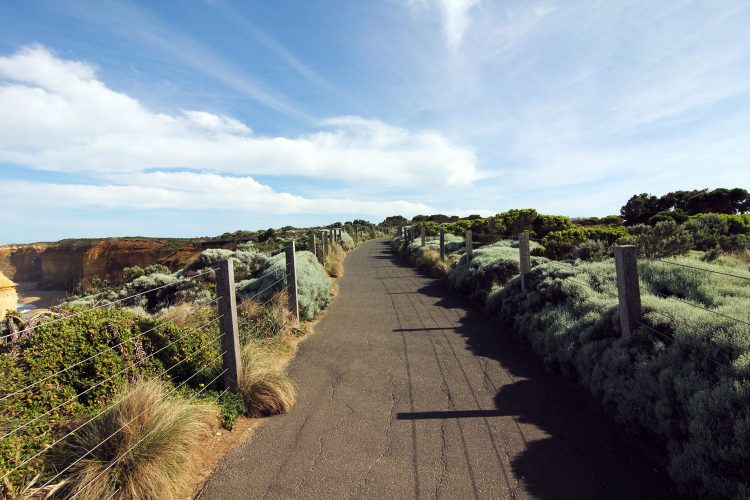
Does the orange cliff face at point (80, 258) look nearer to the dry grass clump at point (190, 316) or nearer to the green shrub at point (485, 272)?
the green shrub at point (485, 272)

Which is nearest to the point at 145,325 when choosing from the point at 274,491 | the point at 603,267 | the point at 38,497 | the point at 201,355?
the point at 201,355

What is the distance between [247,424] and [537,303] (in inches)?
226

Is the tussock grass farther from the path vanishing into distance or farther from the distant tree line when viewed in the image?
the distant tree line

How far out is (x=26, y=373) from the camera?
372 centimetres

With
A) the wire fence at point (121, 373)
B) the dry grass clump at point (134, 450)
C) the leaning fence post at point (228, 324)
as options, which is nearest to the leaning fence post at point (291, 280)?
the wire fence at point (121, 373)

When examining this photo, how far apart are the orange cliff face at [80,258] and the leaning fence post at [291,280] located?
1958 centimetres

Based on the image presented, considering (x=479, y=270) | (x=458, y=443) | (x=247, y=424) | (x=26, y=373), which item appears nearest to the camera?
(x=26, y=373)

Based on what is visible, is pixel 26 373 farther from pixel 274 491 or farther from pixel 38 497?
pixel 274 491

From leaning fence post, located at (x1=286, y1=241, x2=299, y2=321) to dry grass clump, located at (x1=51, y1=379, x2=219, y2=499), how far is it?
4.36 meters

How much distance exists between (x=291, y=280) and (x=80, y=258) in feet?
181

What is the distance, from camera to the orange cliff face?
38.9 metres

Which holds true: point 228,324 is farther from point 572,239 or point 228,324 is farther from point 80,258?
point 80,258

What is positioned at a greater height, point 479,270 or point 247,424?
point 479,270

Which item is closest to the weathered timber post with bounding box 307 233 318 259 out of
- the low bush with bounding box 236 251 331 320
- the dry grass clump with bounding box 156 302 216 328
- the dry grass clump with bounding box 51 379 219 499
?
Answer: the low bush with bounding box 236 251 331 320
